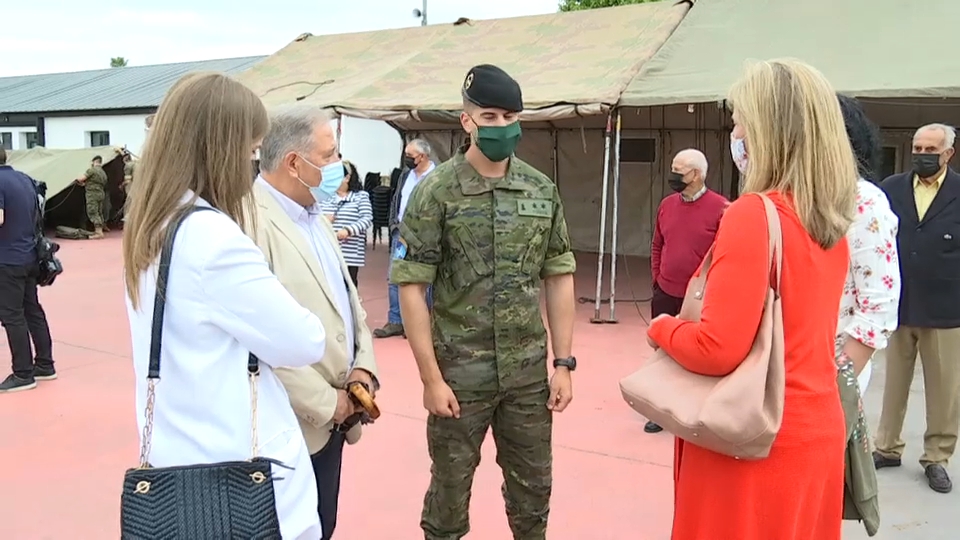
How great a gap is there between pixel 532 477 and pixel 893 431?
2.57 metres

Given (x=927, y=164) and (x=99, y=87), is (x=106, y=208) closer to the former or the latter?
(x=99, y=87)

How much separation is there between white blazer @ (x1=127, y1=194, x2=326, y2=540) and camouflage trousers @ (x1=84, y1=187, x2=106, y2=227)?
53.2ft

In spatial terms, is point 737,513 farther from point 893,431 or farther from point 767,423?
point 893,431

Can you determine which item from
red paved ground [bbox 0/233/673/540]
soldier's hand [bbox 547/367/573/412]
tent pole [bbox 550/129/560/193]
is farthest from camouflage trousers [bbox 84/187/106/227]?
soldier's hand [bbox 547/367/573/412]

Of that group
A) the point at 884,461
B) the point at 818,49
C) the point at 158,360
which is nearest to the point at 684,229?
the point at 884,461

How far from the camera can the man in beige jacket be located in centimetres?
217

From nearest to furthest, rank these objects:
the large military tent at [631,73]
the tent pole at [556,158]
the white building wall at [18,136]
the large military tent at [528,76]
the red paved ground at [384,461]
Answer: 1. the red paved ground at [384,461]
2. the large military tent at [631,73]
3. the large military tent at [528,76]
4. the tent pole at [556,158]
5. the white building wall at [18,136]

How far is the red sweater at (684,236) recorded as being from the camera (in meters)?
4.69

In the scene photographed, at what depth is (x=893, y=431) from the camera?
4277 millimetres

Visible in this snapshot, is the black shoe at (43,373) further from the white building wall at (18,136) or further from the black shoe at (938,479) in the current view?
the white building wall at (18,136)

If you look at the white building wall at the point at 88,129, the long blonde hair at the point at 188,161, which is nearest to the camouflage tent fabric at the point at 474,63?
the long blonde hair at the point at 188,161

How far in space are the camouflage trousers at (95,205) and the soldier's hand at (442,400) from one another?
1573 cm

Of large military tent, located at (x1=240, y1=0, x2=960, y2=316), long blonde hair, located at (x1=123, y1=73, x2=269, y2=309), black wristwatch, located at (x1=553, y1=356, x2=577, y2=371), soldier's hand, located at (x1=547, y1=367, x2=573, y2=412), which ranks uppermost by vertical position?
large military tent, located at (x1=240, y1=0, x2=960, y2=316)

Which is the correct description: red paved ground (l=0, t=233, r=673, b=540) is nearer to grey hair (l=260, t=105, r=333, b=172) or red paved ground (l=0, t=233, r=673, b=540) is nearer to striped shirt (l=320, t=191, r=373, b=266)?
striped shirt (l=320, t=191, r=373, b=266)
